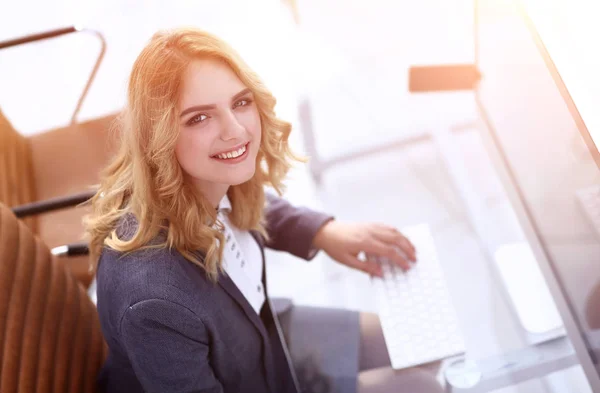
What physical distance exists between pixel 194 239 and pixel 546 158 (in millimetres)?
741

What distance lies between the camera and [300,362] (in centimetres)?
113

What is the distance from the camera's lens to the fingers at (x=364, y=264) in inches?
45.6

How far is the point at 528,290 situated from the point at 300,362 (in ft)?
1.60

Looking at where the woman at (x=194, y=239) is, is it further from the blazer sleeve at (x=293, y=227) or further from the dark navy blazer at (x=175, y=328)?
the blazer sleeve at (x=293, y=227)

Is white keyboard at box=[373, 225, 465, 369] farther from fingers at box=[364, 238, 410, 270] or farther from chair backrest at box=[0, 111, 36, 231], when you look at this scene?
chair backrest at box=[0, 111, 36, 231]

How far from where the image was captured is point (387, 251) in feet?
3.80

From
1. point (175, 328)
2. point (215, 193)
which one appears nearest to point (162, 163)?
point (215, 193)

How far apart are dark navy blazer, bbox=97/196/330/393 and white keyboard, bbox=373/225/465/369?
252 millimetres

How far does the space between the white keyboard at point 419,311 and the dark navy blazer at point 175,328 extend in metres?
0.25

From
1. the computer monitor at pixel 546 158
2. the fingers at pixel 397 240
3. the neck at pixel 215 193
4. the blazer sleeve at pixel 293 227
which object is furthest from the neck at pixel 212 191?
the computer monitor at pixel 546 158

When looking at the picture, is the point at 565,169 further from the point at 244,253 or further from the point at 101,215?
the point at 101,215

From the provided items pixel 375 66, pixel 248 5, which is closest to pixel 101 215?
pixel 375 66

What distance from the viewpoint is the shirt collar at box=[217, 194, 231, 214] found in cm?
105

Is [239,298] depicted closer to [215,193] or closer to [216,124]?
[215,193]
